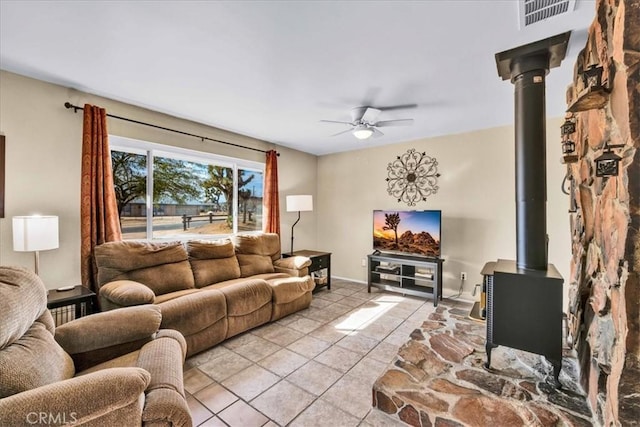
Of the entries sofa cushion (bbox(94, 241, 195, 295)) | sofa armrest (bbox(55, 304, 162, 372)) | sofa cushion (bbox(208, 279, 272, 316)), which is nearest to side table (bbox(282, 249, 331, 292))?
sofa cushion (bbox(208, 279, 272, 316))

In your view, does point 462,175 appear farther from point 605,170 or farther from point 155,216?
point 155,216

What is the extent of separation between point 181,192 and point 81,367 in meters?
2.39

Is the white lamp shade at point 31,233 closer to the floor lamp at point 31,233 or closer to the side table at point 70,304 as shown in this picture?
the floor lamp at point 31,233

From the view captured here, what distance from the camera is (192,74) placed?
89.7 inches

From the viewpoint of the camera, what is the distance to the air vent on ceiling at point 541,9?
4.77 feet

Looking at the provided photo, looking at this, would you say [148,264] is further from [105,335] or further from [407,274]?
[407,274]

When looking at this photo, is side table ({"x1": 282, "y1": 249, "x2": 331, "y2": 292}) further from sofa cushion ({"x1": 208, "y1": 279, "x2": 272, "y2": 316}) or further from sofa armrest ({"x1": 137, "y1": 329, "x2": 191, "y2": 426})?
sofa armrest ({"x1": 137, "y1": 329, "x2": 191, "y2": 426})

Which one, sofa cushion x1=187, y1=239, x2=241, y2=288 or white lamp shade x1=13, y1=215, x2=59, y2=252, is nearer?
white lamp shade x1=13, y1=215, x2=59, y2=252

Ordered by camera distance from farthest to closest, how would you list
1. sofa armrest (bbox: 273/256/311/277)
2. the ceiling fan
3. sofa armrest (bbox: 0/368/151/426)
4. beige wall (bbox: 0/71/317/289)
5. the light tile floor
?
sofa armrest (bbox: 273/256/311/277) < the ceiling fan < beige wall (bbox: 0/71/317/289) < the light tile floor < sofa armrest (bbox: 0/368/151/426)

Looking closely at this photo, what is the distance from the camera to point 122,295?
2.22 metres

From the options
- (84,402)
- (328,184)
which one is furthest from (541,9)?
(328,184)

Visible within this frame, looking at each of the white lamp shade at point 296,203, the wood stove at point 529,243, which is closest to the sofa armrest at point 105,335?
the wood stove at point 529,243

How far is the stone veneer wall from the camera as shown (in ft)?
3.64

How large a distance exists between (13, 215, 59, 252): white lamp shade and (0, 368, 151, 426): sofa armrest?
1532 mm
